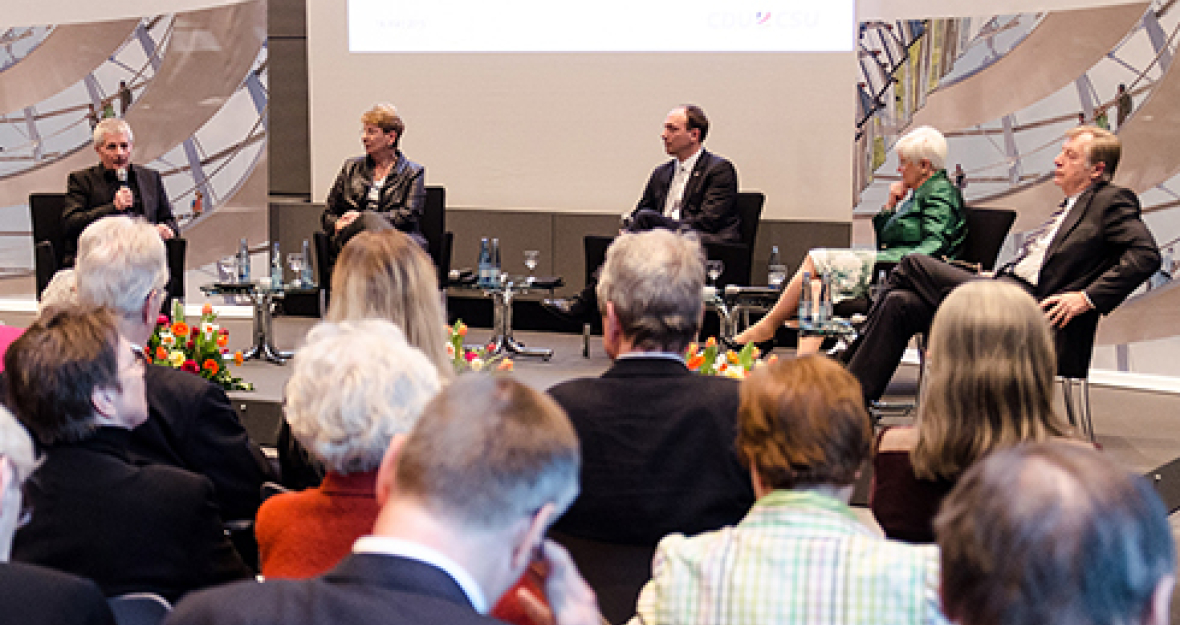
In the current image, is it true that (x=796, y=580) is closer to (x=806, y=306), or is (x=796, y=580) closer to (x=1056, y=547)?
(x=1056, y=547)

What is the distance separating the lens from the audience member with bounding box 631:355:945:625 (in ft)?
4.91

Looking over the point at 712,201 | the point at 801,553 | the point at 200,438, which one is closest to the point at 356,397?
the point at 801,553

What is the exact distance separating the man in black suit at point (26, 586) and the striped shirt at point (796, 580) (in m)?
0.71

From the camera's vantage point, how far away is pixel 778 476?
1.66 metres

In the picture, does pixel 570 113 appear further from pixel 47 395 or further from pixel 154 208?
pixel 47 395

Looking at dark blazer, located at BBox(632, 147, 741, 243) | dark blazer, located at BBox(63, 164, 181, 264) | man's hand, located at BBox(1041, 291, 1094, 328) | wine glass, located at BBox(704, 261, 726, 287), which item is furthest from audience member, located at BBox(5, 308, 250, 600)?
dark blazer, located at BBox(63, 164, 181, 264)

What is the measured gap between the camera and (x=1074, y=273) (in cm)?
454

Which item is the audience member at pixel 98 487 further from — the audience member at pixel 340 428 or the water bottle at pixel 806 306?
the water bottle at pixel 806 306

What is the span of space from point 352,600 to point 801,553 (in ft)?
1.95

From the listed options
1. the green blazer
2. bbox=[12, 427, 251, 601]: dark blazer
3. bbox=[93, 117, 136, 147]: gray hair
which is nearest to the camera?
bbox=[12, 427, 251, 601]: dark blazer

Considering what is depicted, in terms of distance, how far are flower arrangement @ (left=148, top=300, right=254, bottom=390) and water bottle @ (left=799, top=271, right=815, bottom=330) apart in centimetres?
224

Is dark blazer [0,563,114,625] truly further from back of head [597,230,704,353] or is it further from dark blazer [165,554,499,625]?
back of head [597,230,704,353]

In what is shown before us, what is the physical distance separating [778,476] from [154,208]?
577cm

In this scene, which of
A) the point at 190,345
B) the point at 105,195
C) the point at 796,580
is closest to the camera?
the point at 796,580
